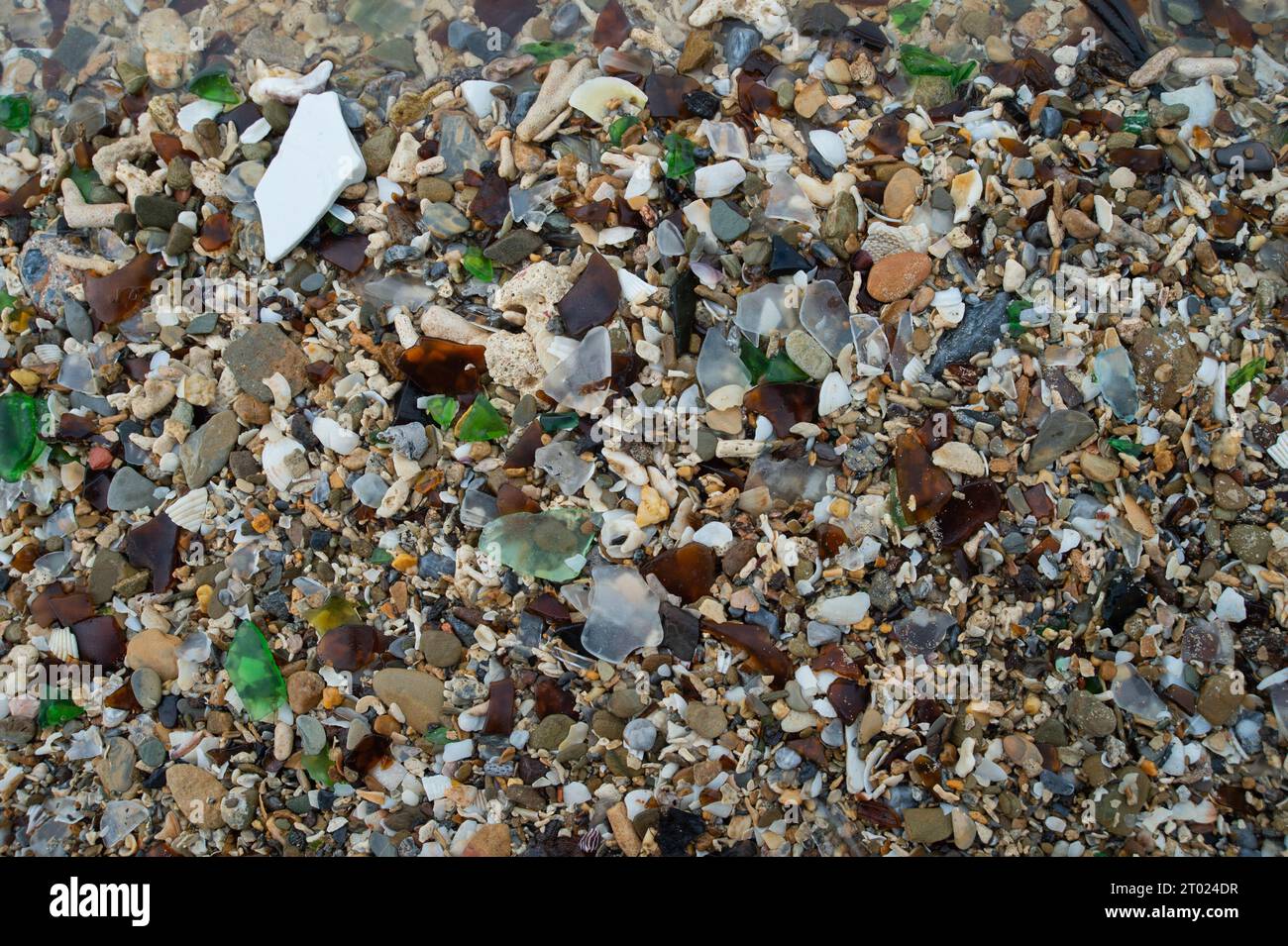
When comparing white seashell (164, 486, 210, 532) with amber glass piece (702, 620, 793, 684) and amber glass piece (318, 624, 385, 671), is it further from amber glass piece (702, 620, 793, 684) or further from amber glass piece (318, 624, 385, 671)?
amber glass piece (702, 620, 793, 684)

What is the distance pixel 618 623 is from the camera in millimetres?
1319

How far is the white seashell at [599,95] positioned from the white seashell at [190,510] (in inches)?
34.7

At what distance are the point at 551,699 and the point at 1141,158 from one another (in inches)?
49.9

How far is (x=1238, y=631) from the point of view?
134 centimetres

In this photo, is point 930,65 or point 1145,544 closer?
point 1145,544

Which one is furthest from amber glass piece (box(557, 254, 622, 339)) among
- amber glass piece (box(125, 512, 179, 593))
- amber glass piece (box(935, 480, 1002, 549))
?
amber glass piece (box(125, 512, 179, 593))

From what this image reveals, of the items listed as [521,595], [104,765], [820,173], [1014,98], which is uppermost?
[1014,98]

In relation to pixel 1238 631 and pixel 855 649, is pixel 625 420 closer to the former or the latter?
pixel 855 649

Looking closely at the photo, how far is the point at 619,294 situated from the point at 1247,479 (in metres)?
1.00


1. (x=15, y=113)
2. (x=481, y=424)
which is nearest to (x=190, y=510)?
(x=481, y=424)

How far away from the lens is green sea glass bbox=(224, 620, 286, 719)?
4.52ft

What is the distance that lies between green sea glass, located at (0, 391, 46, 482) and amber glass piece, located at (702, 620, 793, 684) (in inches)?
46.1

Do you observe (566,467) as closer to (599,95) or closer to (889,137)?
(599,95)

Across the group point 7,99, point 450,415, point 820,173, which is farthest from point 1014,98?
point 7,99
